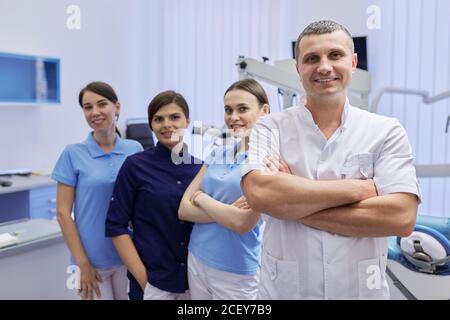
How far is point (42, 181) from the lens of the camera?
10.3ft

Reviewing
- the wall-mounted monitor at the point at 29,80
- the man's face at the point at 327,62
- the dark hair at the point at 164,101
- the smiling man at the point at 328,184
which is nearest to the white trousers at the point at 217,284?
the smiling man at the point at 328,184

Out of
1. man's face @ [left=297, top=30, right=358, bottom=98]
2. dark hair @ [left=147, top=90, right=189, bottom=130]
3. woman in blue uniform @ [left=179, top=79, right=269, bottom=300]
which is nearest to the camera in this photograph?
man's face @ [left=297, top=30, right=358, bottom=98]

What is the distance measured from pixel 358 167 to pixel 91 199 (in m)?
0.97

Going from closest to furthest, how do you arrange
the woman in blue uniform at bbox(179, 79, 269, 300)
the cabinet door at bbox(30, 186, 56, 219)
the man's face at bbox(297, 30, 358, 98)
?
the man's face at bbox(297, 30, 358, 98)
the woman in blue uniform at bbox(179, 79, 269, 300)
the cabinet door at bbox(30, 186, 56, 219)

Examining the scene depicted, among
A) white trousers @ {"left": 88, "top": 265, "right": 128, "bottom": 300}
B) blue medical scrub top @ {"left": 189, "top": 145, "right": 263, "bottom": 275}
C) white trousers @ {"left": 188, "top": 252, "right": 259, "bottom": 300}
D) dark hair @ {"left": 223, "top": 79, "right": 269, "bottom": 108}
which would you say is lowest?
white trousers @ {"left": 88, "top": 265, "right": 128, "bottom": 300}

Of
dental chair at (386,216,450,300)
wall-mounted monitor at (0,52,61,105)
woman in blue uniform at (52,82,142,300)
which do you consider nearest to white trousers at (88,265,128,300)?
woman in blue uniform at (52,82,142,300)

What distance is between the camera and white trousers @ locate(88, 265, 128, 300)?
162 centimetres

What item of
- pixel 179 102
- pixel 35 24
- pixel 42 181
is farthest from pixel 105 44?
pixel 179 102

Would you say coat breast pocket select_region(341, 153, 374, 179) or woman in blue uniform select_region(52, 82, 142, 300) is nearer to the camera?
coat breast pocket select_region(341, 153, 374, 179)

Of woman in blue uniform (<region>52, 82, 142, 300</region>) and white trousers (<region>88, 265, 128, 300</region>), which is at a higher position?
woman in blue uniform (<region>52, 82, 142, 300</region>)

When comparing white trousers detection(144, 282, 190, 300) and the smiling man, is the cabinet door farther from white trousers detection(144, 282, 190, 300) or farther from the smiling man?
the smiling man

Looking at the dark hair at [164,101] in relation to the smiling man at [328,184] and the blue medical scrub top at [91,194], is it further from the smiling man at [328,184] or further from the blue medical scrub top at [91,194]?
the smiling man at [328,184]

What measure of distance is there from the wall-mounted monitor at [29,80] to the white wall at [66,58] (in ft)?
0.28

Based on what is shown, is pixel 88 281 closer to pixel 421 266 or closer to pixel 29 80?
pixel 421 266
